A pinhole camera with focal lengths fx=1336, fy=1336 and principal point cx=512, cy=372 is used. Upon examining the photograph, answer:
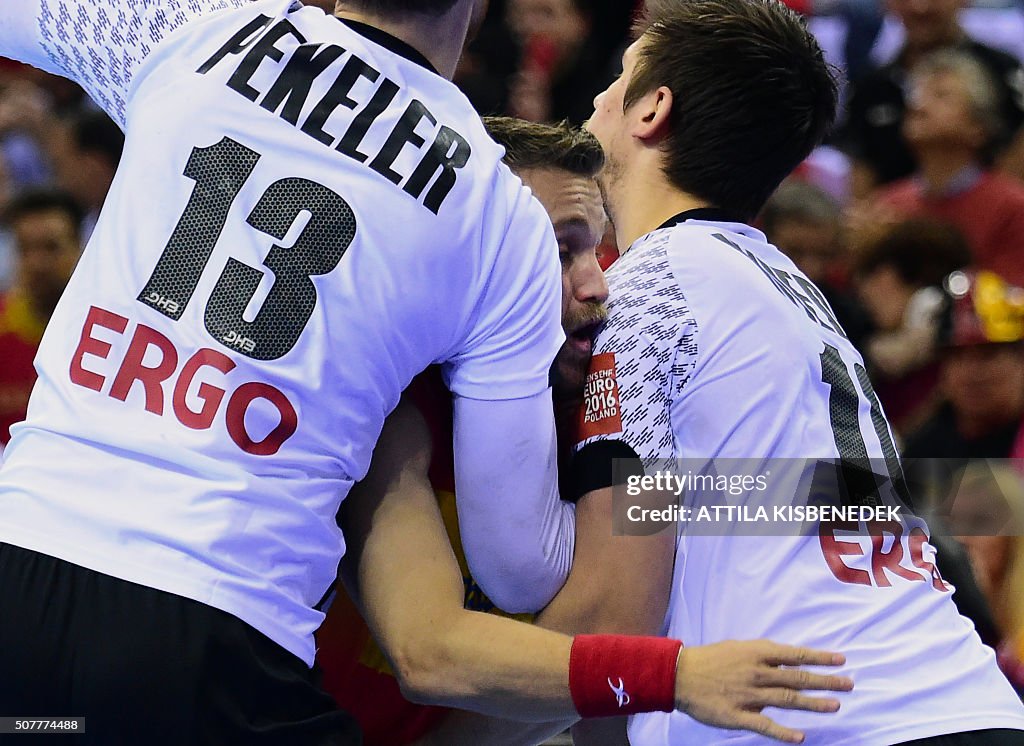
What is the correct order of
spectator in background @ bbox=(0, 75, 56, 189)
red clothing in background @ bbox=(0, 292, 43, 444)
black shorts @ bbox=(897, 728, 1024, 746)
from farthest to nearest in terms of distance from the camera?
spectator in background @ bbox=(0, 75, 56, 189) < red clothing in background @ bbox=(0, 292, 43, 444) < black shorts @ bbox=(897, 728, 1024, 746)

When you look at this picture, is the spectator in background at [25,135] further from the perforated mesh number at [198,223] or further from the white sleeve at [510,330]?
the white sleeve at [510,330]

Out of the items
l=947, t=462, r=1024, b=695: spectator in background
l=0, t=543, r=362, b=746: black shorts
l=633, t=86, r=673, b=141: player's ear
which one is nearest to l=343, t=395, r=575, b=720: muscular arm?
l=0, t=543, r=362, b=746: black shorts

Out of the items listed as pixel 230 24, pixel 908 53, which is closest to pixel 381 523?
pixel 230 24

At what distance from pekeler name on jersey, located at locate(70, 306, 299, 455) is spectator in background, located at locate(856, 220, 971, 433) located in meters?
3.53

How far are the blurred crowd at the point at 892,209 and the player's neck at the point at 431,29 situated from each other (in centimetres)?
127

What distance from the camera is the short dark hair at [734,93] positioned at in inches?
106

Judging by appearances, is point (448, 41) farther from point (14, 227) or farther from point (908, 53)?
point (908, 53)

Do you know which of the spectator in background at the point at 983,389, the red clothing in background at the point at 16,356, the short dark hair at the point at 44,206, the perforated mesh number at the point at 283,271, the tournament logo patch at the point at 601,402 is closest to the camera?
the perforated mesh number at the point at 283,271

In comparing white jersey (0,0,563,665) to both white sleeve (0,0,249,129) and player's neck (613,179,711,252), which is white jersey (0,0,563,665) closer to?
white sleeve (0,0,249,129)

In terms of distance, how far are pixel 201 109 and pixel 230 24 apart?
0.58 ft

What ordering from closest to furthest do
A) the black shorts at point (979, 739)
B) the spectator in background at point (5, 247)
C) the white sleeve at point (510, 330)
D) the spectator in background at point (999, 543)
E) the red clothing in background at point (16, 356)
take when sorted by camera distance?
1. the white sleeve at point (510, 330)
2. the black shorts at point (979, 739)
3. the spectator in background at point (999, 543)
4. the red clothing in background at point (16, 356)
5. the spectator in background at point (5, 247)

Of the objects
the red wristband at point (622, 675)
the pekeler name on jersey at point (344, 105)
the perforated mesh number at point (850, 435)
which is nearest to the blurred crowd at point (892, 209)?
the perforated mesh number at point (850, 435)

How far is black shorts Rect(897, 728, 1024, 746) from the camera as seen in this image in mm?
2213

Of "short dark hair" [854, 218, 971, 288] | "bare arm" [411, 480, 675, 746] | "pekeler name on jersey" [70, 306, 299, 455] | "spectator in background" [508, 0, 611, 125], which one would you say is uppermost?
"spectator in background" [508, 0, 611, 125]
